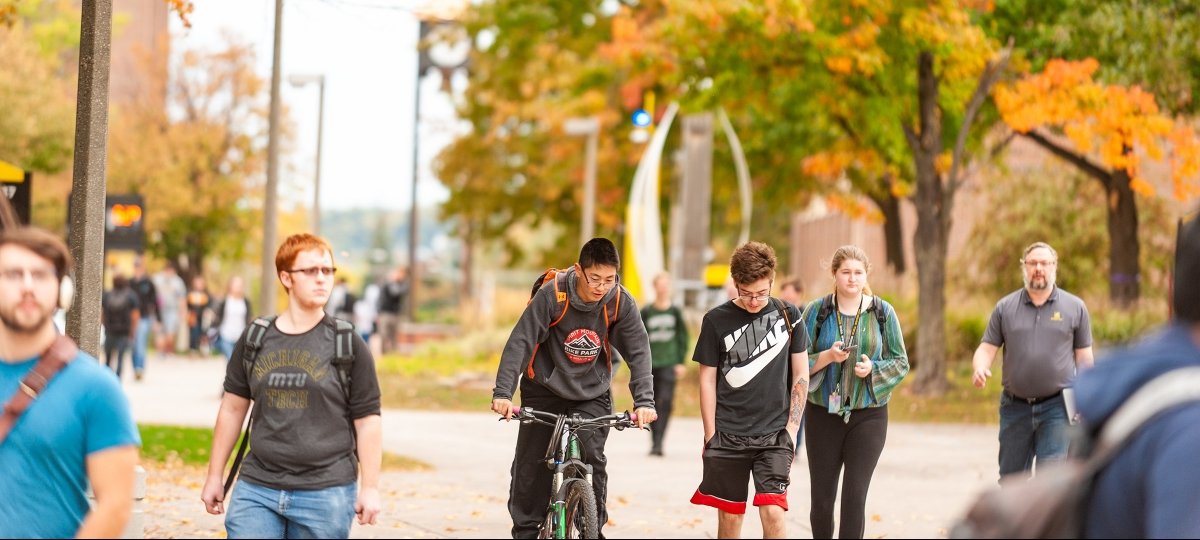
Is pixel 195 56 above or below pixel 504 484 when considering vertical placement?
above

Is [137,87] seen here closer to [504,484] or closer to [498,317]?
[498,317]

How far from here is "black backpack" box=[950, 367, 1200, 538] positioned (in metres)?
2.61

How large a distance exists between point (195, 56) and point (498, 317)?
20.5 metres

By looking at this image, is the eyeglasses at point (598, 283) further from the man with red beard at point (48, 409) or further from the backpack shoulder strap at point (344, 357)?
the man with red beard at point (48, 409)

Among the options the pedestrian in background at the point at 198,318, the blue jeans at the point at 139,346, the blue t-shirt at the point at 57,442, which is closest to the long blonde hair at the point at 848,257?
the blue t-shirt at the point at 57,442

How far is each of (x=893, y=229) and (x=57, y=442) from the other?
32.2 metres

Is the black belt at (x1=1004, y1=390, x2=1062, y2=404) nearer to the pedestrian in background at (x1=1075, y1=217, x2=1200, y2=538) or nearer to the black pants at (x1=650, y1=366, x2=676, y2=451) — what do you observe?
the pedestrian in background at (x1=1075, y1=217, x2=1200, y2=538)

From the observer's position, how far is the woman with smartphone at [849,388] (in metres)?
8.01

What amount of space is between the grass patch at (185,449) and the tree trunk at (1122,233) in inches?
654

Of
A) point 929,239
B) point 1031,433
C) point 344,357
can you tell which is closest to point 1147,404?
point 344,357

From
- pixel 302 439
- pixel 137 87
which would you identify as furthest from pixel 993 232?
pixel 302 439

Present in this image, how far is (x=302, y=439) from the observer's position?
5.40 meters

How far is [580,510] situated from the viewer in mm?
7406

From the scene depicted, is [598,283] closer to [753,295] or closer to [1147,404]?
[753,295]
